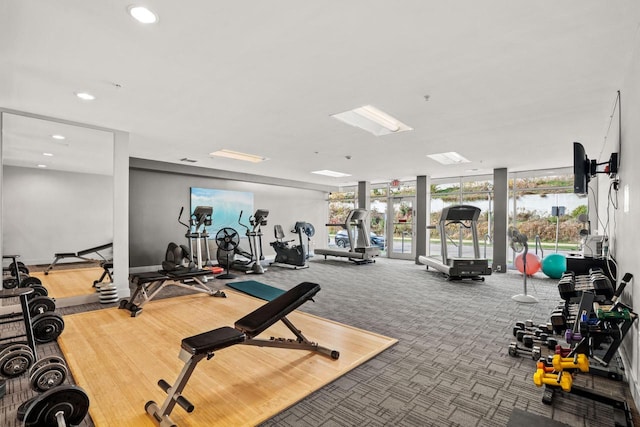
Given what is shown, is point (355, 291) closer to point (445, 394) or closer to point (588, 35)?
point (445, 394)

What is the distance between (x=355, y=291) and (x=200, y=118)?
146 inches

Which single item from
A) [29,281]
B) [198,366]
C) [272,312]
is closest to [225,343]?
[272,312]

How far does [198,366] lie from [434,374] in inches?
78.0

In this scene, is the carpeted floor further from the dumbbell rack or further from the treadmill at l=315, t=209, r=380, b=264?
the treadmill at l=315, t=209, r=380, b=264

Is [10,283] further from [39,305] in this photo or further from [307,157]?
[307,157]

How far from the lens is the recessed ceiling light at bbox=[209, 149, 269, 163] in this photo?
6.62 m

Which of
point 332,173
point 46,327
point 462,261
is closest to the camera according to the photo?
point 46,327

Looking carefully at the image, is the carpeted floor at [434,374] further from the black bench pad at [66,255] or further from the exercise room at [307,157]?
the black bench pad at [66,255]

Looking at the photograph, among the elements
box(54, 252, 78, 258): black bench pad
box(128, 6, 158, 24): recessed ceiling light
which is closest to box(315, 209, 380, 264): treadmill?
box(54, 252, 78, 258): black bench pad

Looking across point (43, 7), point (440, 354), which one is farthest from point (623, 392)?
point (43, 7)

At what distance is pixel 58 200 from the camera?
14.8ft

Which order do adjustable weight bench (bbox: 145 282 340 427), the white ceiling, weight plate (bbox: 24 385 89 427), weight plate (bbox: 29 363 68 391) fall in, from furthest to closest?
weight plate (bbox: 29 363 68 391), the white ceiling, adjustable weight bench (bbox: 145 282 340 427), weight plate (bbox: 24 385 89 427)

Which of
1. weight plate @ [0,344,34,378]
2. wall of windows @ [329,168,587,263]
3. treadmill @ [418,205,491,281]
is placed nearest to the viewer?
weight plate @ [0,344,34,378]

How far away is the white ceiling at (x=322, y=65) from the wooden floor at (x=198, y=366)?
8.47ft
